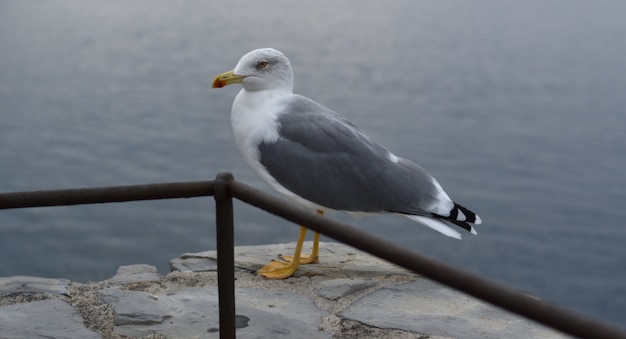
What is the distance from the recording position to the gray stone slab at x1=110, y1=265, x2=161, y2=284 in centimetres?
379

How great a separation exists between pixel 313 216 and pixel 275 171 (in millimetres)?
1846

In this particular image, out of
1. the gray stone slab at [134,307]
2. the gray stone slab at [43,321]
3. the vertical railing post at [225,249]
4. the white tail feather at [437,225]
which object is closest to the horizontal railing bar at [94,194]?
the vertical railing post at [225,249]

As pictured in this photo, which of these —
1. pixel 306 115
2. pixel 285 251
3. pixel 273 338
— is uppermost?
pixel 306 115

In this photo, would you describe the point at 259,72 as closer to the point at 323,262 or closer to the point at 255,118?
the point at 255,118

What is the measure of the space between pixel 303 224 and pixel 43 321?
1635 mm

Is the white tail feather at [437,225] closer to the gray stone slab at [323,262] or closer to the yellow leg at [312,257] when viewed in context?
the gray stone slab at [323,262]

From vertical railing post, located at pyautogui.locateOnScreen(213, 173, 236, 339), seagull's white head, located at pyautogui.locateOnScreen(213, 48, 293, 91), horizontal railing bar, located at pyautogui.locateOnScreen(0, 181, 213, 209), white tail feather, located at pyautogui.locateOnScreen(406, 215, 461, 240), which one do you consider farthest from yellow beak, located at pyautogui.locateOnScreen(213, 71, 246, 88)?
horizontal railing bar, located at pyautogui.locateOnScreen(0, 181, 213, 209)

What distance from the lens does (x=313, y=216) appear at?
1.99 metres

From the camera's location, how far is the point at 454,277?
1.66m

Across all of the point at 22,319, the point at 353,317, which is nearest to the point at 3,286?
the point at 22,319

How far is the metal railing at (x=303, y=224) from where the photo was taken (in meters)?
1.50

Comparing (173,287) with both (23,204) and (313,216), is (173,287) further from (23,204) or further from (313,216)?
(313,216)

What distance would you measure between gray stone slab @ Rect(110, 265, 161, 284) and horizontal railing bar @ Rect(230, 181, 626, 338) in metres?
1.80

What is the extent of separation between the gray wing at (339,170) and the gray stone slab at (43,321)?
1.11m
